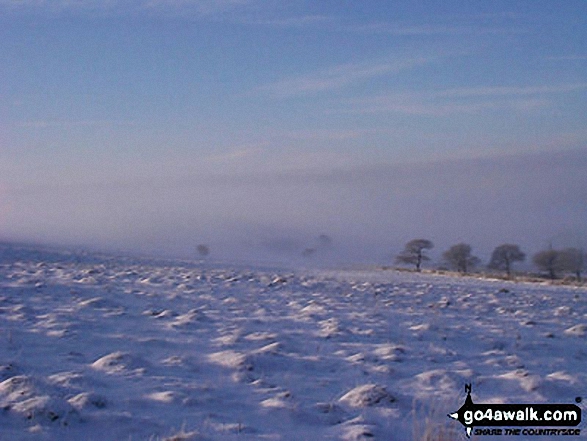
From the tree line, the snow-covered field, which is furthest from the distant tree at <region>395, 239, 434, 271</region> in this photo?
the snow-covered field

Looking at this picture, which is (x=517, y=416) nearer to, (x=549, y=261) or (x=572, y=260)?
(x=572, y=260)

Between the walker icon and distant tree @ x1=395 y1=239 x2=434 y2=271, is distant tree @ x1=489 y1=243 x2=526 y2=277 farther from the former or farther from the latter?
the walker icon

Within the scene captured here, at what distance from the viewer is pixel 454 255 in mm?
71625

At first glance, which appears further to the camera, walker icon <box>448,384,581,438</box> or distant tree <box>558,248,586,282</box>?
distant tree <box>558,248,586,282</box>

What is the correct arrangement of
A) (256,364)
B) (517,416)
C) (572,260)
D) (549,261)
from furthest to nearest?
(549,261), (572,260), (256,364), (517,416)

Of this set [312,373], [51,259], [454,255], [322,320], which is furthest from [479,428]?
[454,255]

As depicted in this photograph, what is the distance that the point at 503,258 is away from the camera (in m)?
67.2

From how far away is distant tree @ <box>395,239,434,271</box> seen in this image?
229ft

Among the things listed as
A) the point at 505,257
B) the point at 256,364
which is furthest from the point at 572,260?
the point at 256,364

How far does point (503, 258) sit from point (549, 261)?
249 inches

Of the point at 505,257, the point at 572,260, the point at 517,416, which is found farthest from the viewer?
the point at 505,257

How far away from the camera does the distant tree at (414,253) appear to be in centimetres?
6969

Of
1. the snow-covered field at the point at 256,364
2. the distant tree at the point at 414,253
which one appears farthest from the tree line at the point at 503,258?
the snow-covered field at the point at 256,364

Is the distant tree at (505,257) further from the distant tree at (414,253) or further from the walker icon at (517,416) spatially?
the walker icon at (517,416)
